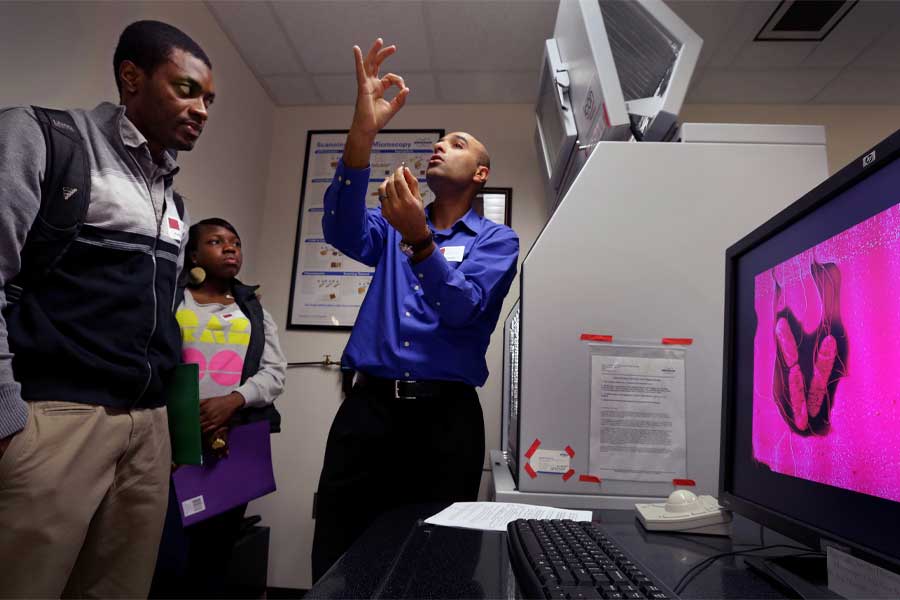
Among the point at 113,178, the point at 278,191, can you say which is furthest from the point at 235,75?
the point at 113,178

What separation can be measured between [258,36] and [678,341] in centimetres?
245

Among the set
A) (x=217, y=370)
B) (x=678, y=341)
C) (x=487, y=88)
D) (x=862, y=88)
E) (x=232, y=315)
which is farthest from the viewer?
(x=487, y=88)

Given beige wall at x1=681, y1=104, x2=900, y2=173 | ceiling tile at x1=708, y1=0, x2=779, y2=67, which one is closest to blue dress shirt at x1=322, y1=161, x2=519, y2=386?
ceiling tile at x1=708, y1=0, x2=779, y2=67

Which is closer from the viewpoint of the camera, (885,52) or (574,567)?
(574,567)

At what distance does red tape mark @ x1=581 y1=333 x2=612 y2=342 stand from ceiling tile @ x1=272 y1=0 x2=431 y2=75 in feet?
6.22

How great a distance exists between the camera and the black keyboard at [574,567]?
43 centimetres

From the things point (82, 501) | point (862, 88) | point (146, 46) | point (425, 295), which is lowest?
point (82, 501)

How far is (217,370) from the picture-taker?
6.06 feet

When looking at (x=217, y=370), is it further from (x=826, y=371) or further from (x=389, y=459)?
(x=826, y=371)

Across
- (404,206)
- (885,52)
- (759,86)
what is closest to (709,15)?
(759,86)

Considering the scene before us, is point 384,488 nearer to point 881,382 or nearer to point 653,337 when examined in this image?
point 653,337

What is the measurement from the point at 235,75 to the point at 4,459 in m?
2.23

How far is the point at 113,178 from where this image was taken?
111 cm

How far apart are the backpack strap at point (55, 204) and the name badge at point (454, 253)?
31.2 inches
